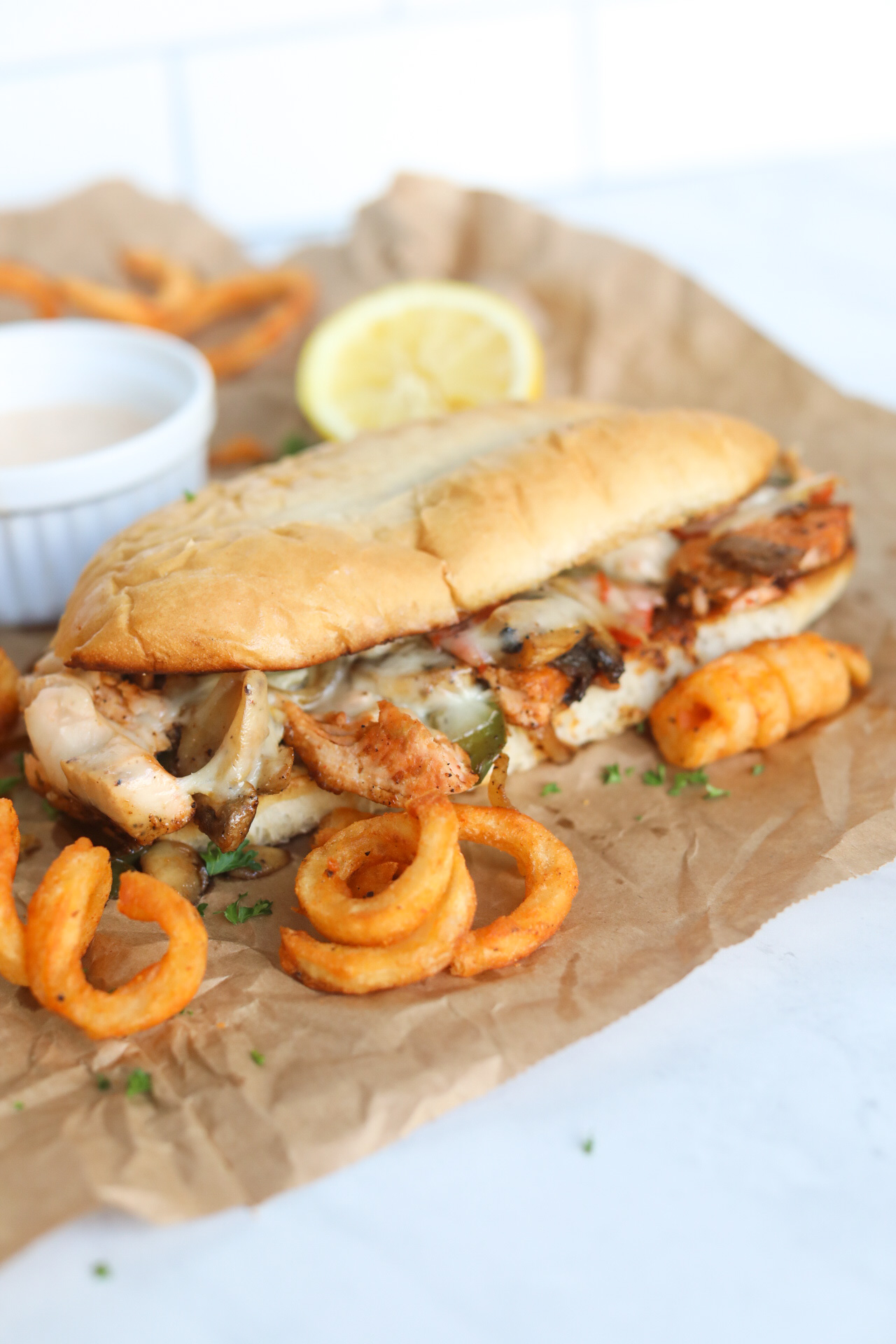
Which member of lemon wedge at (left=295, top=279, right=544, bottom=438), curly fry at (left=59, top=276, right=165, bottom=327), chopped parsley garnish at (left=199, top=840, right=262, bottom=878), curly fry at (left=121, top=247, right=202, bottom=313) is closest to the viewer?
chopped parsley garnish at (left=199, top=840, right=262, bottom=878)

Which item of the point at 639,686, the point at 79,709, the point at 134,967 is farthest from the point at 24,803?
the point at 639,686

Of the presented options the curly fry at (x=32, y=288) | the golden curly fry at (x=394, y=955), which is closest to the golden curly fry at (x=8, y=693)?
the golden curly fry at (x=394, y=955)

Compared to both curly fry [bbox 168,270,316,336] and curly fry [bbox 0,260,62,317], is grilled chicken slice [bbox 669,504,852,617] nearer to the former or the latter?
curly fry [bbox 168,270,316,336]

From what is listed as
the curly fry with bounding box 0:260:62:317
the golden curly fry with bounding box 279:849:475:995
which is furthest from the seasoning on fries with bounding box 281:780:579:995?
the curly fry with bounding box 0:260:62:317

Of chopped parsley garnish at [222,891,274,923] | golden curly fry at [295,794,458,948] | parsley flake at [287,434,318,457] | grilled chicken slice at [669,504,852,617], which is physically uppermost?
grilled chicken slice at [669,504,852,617]

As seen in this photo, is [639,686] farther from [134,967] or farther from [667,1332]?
[667,1332]
